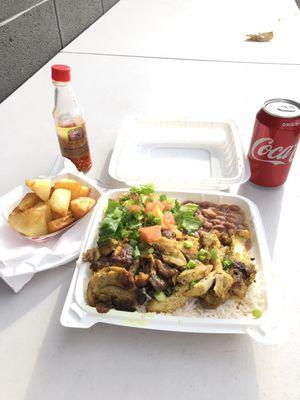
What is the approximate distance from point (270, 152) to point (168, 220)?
433 mm

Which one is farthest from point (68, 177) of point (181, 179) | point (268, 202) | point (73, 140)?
point (268, 202)

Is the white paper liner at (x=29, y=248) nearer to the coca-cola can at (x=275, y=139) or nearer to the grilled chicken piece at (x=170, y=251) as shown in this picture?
the grilled chicken piece at (x=170, y=251)

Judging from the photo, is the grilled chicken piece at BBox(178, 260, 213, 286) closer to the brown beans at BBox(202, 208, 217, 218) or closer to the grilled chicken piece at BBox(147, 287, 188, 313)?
the grilled chicken piece at BBox(147, 287, 188, 313)

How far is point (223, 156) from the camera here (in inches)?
51.1

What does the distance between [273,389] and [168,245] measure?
380 mm

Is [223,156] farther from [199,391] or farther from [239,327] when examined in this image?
[199,391]

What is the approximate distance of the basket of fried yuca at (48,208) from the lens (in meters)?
0.92

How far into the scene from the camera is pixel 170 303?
0.73 metres

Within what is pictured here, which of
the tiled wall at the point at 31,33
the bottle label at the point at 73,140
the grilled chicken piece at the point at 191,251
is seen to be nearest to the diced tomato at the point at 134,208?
the grilled chicken piece at the point at 191,251

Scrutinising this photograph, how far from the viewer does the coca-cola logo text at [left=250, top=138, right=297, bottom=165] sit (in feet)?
3.40

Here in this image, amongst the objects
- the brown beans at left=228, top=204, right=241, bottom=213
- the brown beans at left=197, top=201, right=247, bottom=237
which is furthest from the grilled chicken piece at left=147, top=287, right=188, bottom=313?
the brown beans at left=228, top=204, right=241, bottom=213

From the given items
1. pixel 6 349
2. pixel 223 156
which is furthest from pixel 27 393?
pixel 223 156

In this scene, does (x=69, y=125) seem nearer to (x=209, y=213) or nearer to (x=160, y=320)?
(x=209, y=213)

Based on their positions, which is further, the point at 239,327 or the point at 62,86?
the point at 62,86
